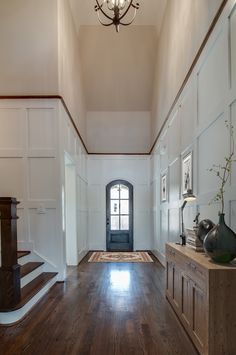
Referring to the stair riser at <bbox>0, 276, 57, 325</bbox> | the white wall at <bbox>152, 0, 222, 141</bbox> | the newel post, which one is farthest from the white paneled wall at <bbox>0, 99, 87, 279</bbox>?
the white wall at <bbox>152, 0, 222, 141</bbox>

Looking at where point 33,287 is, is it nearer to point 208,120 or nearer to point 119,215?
point 208,120

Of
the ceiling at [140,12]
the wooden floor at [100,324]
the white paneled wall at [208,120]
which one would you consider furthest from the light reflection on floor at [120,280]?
the ceiling at [140,12]

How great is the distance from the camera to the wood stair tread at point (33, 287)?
3.27 meters

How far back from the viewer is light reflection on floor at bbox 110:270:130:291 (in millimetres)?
4465

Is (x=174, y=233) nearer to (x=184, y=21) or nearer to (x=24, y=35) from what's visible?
(x=184, y=21)

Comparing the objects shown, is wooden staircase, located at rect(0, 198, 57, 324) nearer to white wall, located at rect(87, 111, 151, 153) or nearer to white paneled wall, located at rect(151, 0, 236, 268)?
white paneled wall, located at rect(151, 0, 236, 268)

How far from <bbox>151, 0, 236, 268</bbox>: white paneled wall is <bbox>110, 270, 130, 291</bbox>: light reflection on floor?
1.08 m

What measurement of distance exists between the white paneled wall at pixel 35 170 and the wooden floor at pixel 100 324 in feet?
2.61

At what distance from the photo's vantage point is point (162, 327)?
2.93 m

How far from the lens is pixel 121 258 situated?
7.21 meters

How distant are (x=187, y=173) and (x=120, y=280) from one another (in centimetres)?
217

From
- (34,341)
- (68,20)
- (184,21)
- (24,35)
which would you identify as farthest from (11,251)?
(68,20)

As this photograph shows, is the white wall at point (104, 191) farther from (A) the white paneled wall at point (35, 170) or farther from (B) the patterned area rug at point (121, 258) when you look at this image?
(A) the white paneled wall at point (35, 170)

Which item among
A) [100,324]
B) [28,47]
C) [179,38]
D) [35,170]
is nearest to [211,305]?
[100,324]
